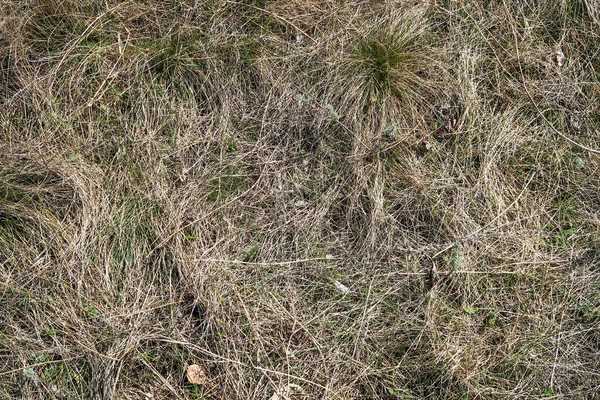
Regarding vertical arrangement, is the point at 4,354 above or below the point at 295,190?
below

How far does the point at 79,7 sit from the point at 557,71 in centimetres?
262

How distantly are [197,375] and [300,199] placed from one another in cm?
100

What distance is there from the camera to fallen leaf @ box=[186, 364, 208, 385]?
3.04 meters

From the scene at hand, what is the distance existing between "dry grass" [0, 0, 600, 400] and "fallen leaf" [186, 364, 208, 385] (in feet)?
0.11

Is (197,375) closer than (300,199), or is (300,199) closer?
(197,375)

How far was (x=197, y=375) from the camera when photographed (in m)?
3.06

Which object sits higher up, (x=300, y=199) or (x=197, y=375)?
(x=300, y=199)

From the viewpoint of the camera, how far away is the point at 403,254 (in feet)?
10.7

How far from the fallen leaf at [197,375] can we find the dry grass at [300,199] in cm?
3

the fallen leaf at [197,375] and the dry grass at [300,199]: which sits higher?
the dry grass at [300,199]

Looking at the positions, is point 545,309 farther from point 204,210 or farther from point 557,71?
point 204,210

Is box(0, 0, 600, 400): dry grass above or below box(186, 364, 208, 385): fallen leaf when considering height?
above

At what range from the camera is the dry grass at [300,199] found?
3074 millimetres

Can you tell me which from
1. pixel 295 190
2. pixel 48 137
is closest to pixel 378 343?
pixel 295 190
